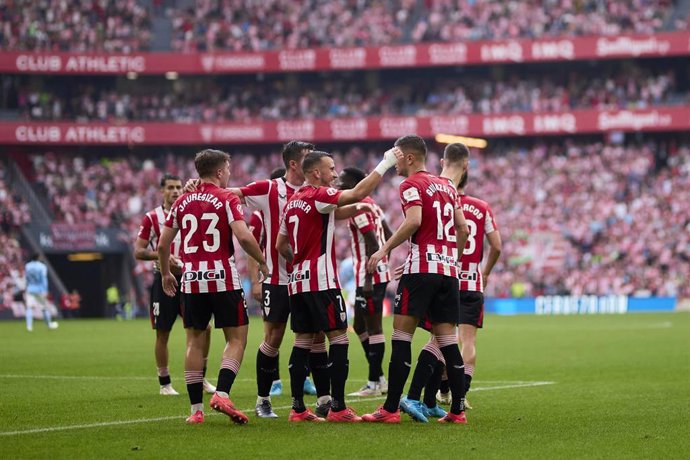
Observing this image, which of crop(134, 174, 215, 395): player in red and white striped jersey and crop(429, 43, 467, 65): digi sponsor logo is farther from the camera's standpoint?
crop(429, 43, 467, 65): digi sponsor logo

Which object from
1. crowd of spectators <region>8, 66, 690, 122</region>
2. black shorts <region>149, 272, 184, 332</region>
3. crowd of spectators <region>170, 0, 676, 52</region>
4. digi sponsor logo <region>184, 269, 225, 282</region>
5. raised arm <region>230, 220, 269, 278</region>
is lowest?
black shorts <region>149, 272, 184, 332</region>

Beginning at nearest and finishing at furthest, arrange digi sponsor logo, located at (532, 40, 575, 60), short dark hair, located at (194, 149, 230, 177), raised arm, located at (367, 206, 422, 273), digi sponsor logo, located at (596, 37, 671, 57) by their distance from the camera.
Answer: raised arm, located at (367, 206, 422, 273) → short dark hair, located at (194, 149, 230, 177) → digi sponsor logo, located at (596, 37, 671, 57) → digi sponsor logo, located at (532, 40, 575, 60)

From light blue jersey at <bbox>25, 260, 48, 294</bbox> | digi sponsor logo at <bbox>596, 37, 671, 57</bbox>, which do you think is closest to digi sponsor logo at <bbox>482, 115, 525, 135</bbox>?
digi sponsor logo at <bbox>596, 37, 671, 57</bbox>

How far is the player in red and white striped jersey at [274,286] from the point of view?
11539mm

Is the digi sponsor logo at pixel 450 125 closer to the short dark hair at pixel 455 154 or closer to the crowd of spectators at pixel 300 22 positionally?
the crowd of spectators at pixel 300 22

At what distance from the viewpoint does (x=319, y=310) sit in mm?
10938

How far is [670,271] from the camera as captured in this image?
48.8m

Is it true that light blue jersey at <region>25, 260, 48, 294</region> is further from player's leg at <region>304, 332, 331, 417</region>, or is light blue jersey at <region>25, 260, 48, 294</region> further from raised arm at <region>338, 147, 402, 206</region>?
raised arm at <region>338, 147, 402, 206</region>

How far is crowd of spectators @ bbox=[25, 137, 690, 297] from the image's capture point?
49.2 meters

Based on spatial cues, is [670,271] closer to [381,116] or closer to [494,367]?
[381,116]

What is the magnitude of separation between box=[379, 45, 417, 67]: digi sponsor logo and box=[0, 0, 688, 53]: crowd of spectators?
137 centimetres

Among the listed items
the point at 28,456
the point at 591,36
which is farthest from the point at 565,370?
the point at 591,36

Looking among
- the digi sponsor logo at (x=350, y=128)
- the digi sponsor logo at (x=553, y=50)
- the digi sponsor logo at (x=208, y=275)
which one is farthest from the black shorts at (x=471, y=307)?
the digi sponsor logo at (x=350, y=128)

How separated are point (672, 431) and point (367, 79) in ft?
169
